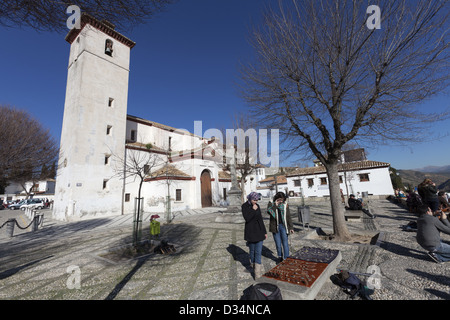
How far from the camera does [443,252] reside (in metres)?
4.01

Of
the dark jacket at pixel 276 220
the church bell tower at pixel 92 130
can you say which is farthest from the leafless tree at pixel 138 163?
the dark jacket at pixel 276 220

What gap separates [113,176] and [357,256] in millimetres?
18815

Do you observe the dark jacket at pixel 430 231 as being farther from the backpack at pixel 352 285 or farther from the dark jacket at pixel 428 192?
the backpack at pixel 352 285

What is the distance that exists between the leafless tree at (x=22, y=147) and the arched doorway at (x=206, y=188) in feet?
48.2

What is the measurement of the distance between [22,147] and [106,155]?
5374 millimetres

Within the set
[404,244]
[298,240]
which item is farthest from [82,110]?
[404,244]

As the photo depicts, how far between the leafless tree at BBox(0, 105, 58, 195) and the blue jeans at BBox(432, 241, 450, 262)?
21.5 meters

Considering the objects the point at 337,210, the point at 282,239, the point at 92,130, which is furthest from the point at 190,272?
the point at 92,130

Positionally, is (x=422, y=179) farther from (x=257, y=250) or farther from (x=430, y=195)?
(x=257, y=250)

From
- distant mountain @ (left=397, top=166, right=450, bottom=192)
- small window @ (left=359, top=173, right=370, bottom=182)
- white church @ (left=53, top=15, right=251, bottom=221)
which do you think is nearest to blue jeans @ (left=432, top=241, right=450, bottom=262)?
white church @ (left=53, top=15, right=251, bottom=221)

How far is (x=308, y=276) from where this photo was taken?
2977 millimetres

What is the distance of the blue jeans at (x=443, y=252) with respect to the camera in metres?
3.99

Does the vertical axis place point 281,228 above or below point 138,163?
below
